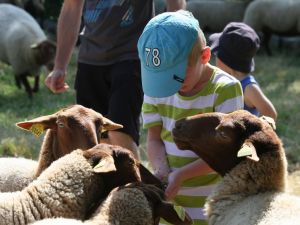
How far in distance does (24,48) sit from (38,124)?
6220 millimetres

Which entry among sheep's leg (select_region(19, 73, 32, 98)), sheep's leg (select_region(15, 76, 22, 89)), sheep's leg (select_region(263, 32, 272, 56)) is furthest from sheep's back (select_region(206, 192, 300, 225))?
sheep's leg (select_region(263, 32, 272, 56))

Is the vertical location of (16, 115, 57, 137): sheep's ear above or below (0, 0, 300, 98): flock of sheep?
above

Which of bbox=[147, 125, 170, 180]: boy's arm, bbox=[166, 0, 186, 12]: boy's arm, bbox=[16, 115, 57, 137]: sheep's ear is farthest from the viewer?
bbox=[166, 0, 186, 12]: boy's arm

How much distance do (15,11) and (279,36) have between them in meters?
6.11

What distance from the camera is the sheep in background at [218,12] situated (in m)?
14.0

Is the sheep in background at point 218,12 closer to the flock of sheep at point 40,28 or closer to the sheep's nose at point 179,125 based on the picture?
the flock of sheep at point 40,28

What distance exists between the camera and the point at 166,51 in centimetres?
260

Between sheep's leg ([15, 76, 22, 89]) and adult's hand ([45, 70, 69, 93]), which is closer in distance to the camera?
adult's hand ([45, 70, 69, 93])

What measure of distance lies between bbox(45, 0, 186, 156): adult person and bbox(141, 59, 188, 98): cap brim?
91 cm

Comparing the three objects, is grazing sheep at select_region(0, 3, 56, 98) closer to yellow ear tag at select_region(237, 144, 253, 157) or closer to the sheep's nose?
the sheep's nose

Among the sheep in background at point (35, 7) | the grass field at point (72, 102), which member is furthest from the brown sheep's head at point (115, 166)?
the sheep in background at point (35, 7)

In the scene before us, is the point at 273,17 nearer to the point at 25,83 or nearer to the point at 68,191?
the point at 25,83

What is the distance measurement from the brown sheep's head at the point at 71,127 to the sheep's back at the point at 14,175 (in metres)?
0.17

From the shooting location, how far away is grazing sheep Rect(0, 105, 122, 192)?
9.90 ft
